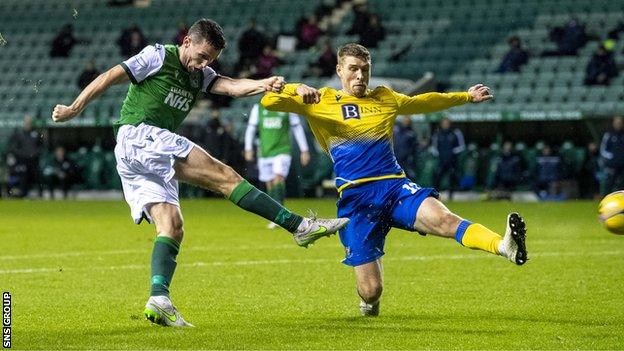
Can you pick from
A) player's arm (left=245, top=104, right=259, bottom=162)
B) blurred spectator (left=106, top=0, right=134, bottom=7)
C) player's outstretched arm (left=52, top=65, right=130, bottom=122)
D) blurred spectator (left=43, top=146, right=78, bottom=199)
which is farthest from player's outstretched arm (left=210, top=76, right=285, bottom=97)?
blurred spectator (left=106, top=0, right=134, bottom=7)

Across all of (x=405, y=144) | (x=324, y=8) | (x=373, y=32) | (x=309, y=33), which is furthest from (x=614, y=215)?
(x=324, y=8)

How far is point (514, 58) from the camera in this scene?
2725 centimetres

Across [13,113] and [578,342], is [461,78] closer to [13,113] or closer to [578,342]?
[13,113]

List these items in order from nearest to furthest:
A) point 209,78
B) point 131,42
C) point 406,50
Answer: point 209,78 → point 406,50 → point 131,42

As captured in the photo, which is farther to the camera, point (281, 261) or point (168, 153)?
point (281, 261)

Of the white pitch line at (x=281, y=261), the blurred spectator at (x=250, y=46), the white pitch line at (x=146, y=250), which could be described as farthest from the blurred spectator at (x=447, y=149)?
the white pitch line at (x=281, y=261)

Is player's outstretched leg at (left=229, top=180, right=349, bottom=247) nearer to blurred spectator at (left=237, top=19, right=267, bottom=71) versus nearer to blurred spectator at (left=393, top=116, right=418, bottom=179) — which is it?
blurred spectator at (left=393, top=116, right=418, bottom=179)

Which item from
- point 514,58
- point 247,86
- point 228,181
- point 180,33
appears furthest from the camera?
point 180,33

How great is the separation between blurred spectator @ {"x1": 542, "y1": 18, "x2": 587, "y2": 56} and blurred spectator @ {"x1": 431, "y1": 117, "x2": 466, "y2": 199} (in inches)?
141

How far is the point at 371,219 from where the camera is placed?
8.16 m

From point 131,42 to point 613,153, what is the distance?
12828 millimetres

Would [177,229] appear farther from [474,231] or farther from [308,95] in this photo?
[474,231]

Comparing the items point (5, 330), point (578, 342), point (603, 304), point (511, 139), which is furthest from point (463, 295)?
point (511, 139)

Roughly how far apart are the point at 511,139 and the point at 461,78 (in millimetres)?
2422
